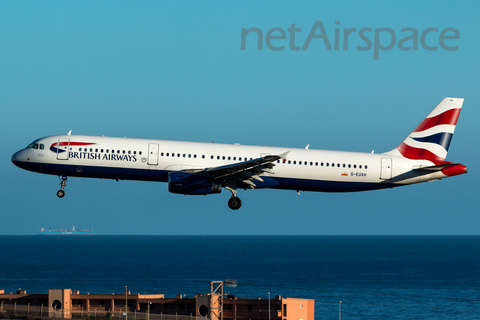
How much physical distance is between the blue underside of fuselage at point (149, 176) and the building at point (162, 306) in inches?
1249

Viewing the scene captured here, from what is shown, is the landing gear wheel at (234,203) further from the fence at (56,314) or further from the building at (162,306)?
the fence at (56,314)

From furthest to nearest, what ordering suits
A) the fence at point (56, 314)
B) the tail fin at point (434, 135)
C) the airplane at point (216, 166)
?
the fence at point (56, 314) < the tail fin at point (434, 135) < the airplane at point (216, 166)

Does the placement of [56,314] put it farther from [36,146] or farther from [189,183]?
[189,183]

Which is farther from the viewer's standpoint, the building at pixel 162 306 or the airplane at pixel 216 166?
the building at pixel 162 306

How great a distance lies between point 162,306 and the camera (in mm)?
101188

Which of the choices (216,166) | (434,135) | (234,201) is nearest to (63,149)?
(216,166)

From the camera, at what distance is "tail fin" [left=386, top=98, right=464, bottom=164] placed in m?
52.4

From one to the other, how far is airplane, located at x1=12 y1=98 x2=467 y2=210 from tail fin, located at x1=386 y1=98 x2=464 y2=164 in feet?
6.84

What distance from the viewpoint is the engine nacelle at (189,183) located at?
45281 mm

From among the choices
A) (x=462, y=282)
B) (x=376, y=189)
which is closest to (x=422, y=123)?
(x=376, y=189)

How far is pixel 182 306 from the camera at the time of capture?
3935 inches

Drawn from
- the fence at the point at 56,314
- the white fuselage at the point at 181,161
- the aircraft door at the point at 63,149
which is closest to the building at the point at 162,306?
the fence at the point at 56,314

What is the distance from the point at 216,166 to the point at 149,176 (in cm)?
530

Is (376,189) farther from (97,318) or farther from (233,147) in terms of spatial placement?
(97,318)
